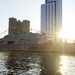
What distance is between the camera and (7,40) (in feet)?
464

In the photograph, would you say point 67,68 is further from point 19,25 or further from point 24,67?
point 19,25

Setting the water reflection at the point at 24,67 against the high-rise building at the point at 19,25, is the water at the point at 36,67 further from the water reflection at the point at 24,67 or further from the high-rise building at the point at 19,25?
the high-rise building at the point at 19,25

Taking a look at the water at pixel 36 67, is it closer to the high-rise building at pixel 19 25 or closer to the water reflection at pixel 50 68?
the water reflection at pixel 50 68

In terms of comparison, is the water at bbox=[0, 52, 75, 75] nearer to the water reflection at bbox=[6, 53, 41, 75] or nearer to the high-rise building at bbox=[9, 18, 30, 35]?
the water reflection at bbox=[6, 53, 41, 75]

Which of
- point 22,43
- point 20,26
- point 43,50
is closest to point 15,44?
point 22,43

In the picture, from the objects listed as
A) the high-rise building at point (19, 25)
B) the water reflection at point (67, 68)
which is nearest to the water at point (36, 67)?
the water reflection at point (67, 68)

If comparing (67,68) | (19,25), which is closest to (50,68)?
(67,68)

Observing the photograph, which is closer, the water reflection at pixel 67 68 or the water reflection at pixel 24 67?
the water reflection at pixel 24 67

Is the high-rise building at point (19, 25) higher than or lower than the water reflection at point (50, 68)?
higher

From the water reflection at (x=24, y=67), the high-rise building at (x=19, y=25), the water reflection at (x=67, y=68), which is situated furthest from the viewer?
the high-rise building at (x=19, y=25)

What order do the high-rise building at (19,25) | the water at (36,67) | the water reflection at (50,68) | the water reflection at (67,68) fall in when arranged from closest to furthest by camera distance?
the water at (36,67)
the water reflection at (50,68)
the water reflection at (67,68)
the high-rise building at (19,25)

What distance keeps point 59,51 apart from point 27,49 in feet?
100.0

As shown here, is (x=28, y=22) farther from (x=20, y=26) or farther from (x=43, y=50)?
(x=43, y=50)

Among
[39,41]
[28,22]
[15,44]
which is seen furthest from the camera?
[28,22]
